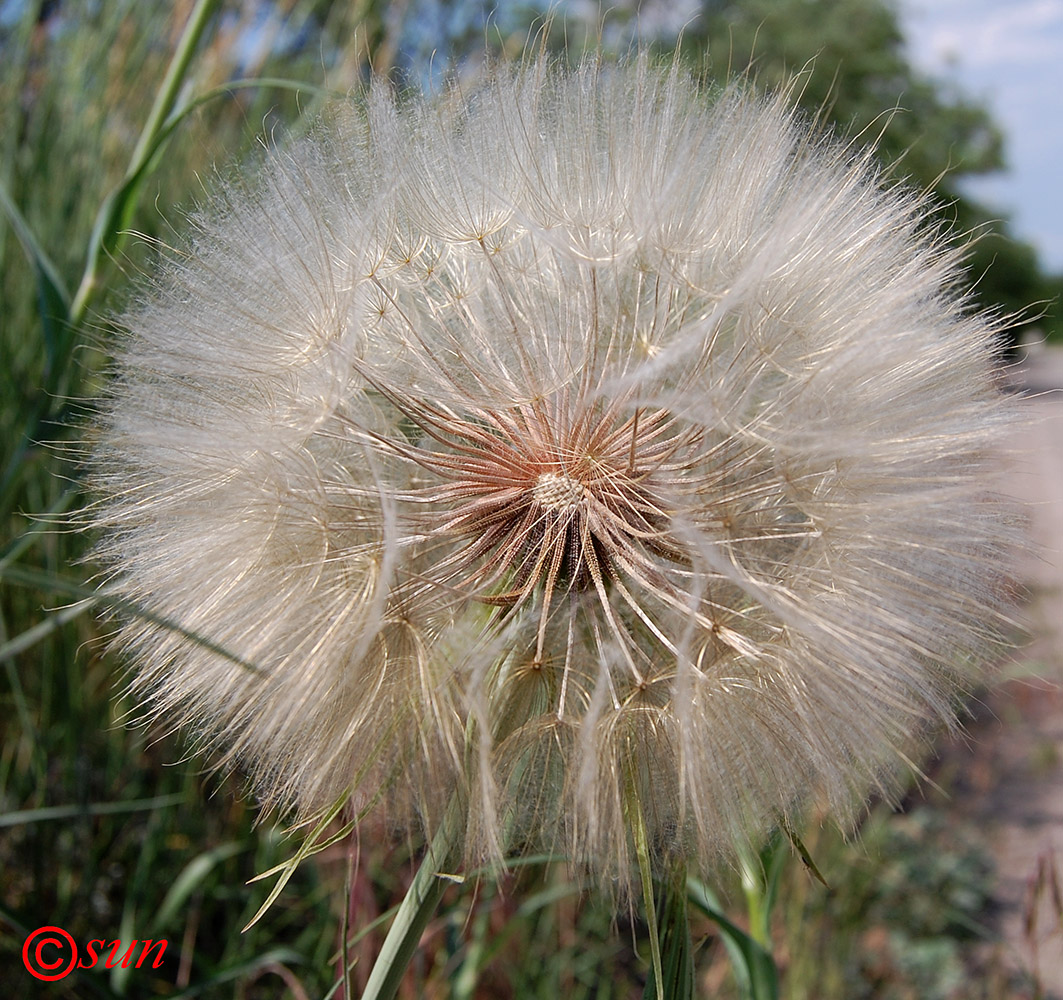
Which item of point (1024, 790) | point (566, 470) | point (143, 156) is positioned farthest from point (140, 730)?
point (1024, 790)

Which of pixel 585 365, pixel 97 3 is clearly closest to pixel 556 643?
pixel 585 365

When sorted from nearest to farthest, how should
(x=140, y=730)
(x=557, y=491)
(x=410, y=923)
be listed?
1. (x=410, y=923)
2. (x=557, y=491)
3. (x=140, y=730)

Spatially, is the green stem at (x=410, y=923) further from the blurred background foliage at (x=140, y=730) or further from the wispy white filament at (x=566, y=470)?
the blurred background foliage at (x=140, y=730)

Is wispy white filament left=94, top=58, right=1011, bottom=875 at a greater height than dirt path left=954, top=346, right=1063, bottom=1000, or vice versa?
wispy white filament left=94, top=58, right=1011, bottom=875

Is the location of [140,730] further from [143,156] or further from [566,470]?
[566,470]

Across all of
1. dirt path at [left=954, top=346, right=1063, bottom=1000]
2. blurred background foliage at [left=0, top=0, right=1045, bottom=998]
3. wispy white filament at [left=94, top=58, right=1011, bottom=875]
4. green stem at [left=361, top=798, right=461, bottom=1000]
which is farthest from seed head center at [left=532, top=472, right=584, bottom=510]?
dirt path at [left=954, top=346, right=1063, bottom=1000]

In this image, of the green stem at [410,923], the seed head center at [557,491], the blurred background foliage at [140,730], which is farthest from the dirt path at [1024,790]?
the green stem at [410,923]

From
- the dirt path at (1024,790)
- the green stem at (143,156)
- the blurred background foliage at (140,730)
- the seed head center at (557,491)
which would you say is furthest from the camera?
the dirt path at (1024,790)

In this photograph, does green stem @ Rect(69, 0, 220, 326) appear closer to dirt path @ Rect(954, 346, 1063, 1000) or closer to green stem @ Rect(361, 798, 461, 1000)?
green stem @ Rect(361, 798, 461, 1000)
